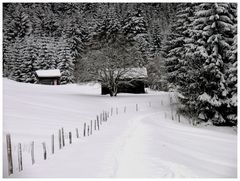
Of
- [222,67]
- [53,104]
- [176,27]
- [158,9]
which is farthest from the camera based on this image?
[158,9]

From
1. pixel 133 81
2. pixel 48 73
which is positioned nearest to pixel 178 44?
pixel 133 81

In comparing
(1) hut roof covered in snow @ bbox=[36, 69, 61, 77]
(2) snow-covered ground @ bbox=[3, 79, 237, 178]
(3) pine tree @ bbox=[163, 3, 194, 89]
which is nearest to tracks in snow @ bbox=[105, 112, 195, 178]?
(2) snow-covered ground @ bbox=[3, 79, 237, 178]

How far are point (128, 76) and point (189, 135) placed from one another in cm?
2362

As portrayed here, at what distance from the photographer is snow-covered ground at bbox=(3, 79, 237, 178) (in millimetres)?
12289

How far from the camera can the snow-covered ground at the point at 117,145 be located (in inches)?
484

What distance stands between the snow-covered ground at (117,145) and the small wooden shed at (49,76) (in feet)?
116

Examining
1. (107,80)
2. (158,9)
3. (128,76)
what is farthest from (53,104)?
(158,9)

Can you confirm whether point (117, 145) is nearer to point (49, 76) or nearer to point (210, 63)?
point (210, 63)

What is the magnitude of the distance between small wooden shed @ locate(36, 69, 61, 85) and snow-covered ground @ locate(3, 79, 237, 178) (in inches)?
1388

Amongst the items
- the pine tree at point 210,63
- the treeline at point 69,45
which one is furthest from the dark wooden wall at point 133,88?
the pine tree at point 210,63

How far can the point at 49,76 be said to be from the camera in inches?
2682

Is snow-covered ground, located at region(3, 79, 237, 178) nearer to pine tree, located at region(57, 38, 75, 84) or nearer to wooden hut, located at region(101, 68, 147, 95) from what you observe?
wooden hut, located at region(101, 68, 147, 95)

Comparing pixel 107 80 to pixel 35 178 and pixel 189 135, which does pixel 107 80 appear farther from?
pixel 35 178

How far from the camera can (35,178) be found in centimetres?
1145
